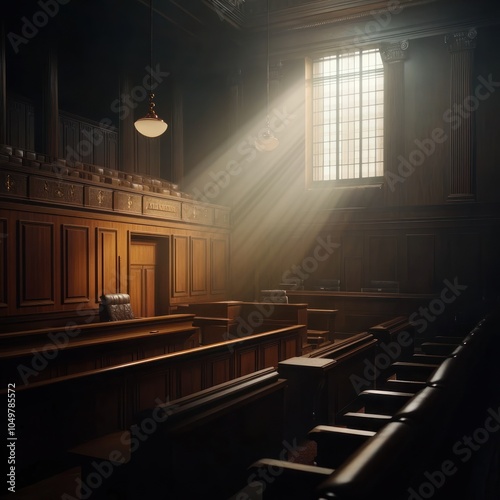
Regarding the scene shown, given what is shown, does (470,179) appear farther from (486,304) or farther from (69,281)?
(69,281)

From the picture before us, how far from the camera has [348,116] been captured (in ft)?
34.1

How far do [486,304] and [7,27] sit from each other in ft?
28.5

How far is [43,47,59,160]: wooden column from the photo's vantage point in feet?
Result: 27.5

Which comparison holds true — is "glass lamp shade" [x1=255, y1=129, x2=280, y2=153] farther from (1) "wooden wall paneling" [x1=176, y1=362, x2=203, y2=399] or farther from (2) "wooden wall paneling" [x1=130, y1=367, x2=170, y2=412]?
(2) "wooden wall paneling" [x1=130, y1=367, x2=170, y2=412]

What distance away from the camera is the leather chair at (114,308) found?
229 inches

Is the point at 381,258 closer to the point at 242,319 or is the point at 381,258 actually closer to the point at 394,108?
the point at 394,108

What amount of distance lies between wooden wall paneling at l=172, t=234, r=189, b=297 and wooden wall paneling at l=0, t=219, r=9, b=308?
3138mm

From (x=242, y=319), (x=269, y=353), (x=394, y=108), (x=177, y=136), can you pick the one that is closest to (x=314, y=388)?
(x=269, y=353)

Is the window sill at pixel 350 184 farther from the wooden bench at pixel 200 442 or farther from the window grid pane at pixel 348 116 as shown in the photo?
the wooden bench at pixel 200 442

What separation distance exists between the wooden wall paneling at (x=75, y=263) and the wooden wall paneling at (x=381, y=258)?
5.14 metres

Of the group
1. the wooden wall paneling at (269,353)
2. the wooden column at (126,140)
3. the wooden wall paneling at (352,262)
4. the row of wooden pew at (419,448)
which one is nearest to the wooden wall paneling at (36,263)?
the wooden wall paneling at (269,353)

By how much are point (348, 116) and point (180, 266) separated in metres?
4.55

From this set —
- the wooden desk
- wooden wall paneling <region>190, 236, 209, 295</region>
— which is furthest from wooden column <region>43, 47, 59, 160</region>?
the wooden desk

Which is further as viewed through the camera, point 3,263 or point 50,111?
point 50,111
